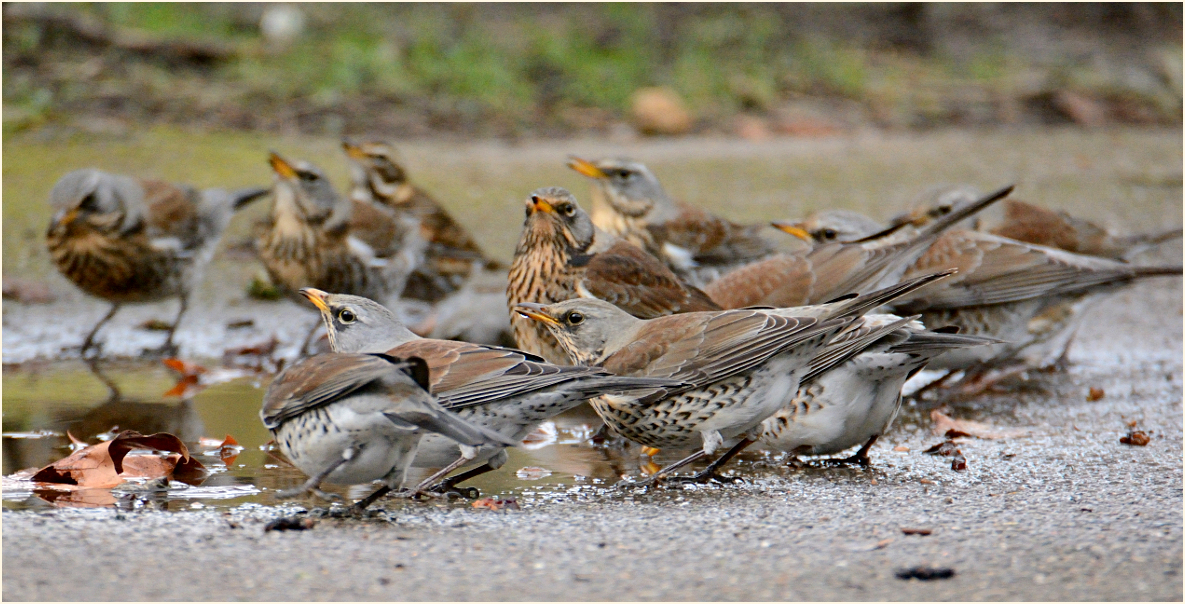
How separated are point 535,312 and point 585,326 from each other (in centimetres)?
22

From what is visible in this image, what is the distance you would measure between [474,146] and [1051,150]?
5.94 m

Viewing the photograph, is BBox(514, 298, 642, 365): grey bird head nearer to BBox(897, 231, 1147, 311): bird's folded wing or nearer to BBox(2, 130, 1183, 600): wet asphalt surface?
BBox(2, 130, 1183, 600): wet asphalt surface

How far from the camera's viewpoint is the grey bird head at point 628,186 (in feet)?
25.0

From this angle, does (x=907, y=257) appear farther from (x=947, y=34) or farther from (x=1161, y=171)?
(x=947, y=34)

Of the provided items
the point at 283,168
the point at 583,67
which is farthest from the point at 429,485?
the point at 583,67

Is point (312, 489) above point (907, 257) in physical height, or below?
below

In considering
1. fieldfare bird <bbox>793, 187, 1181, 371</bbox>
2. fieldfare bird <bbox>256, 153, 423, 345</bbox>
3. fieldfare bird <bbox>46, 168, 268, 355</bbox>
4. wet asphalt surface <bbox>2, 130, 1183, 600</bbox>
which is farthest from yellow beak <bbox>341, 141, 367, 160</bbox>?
fieldfare bird <bbox>793, 187, 1181, 371</bbox>

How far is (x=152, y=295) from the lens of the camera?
774 cm

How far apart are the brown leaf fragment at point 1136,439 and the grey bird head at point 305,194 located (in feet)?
16.2

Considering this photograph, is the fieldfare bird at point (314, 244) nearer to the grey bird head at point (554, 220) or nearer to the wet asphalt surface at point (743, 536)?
the wet asphalt surface at point (743, 536)

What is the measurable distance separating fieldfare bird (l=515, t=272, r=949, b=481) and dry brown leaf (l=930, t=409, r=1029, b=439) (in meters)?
1.10

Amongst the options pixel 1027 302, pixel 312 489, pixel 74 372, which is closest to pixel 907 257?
pixel 1027 302

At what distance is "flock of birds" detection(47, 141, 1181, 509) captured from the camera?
168 inches

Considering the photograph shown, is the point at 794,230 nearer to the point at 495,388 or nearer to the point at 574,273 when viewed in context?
the point at 574,273
